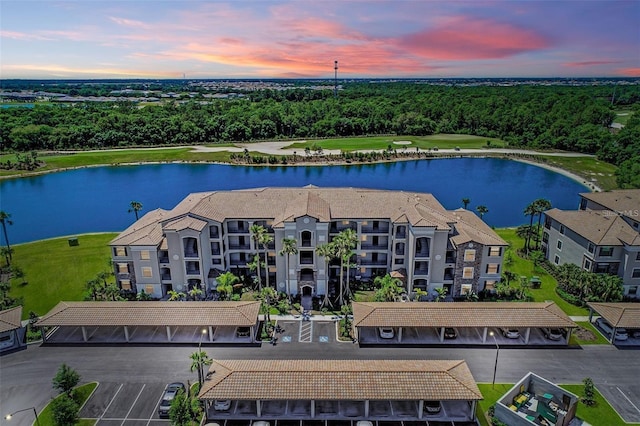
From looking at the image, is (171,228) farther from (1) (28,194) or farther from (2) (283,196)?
(1) (28,194)

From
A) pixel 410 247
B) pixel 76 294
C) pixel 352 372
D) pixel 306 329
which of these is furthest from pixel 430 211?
pixel 76 294

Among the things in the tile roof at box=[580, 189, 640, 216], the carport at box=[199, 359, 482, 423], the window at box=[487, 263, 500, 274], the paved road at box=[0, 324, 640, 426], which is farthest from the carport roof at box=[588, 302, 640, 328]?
the carport at box=[199, 359, 482, 423]

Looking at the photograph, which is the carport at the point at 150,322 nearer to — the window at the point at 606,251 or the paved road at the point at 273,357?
the paved road at the point at 273,357

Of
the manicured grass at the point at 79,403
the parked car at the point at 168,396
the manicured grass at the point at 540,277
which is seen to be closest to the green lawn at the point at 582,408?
the manicured grass at the point at 540,277

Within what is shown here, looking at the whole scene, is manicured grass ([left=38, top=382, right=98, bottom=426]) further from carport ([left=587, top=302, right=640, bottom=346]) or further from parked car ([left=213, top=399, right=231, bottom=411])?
carport ([left=587, top=302, right=640, bottom=346])

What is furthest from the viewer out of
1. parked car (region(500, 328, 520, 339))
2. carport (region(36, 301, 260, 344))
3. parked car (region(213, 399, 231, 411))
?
parked car (region(500, 328, 520, 339))
